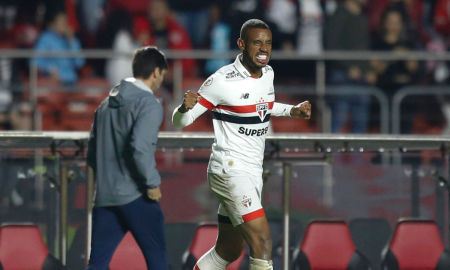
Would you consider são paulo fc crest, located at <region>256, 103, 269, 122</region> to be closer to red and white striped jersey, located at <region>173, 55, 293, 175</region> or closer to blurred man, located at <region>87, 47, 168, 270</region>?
red and white striped jersey, located at <region>173, 55, 293, 175</region>

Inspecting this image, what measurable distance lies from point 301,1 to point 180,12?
5.63 ft

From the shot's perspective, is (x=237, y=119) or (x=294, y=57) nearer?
(x=237, y=119)

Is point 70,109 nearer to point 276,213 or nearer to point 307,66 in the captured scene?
point 307,66

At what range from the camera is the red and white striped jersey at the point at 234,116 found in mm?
4926

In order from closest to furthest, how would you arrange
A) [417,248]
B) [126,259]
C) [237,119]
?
[237,119] → [126,259] → [417,248]

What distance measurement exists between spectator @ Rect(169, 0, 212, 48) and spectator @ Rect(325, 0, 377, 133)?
184 centimetres

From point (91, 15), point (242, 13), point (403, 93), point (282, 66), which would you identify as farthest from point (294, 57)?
point (91, 15)

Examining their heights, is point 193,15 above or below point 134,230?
above

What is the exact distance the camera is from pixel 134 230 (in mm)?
4863

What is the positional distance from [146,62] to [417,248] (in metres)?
3.03

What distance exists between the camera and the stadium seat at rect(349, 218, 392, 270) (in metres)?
7.09

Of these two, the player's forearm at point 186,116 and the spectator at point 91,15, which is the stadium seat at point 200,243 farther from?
the spectator at point 91,15

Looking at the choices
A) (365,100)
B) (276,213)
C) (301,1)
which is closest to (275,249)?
(276,213)

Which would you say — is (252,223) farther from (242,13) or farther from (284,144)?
(242,13)
